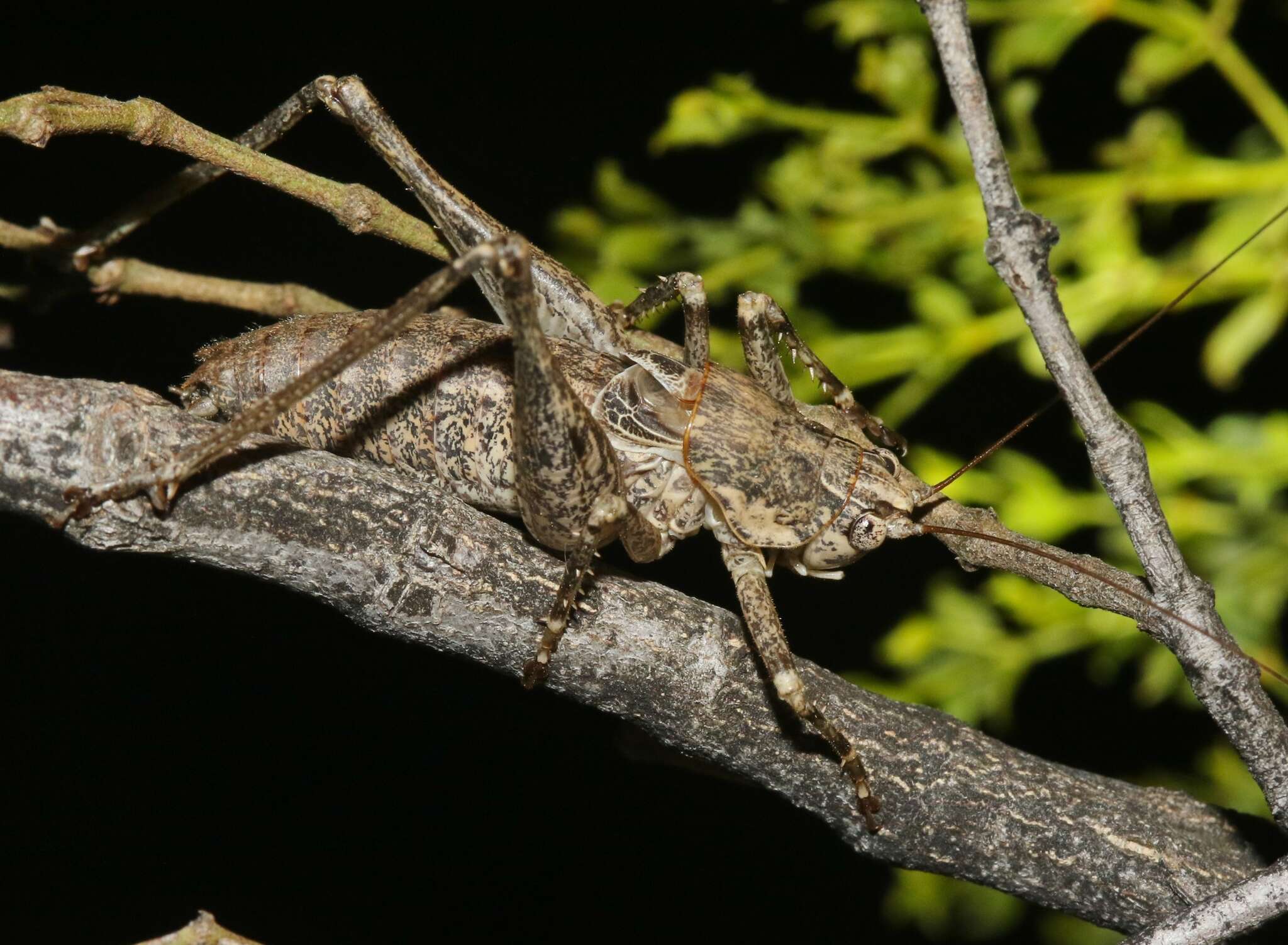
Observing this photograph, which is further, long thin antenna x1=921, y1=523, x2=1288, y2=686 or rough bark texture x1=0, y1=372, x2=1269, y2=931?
long thin antenna x1=921, y1=523, x2=1288, y2=686

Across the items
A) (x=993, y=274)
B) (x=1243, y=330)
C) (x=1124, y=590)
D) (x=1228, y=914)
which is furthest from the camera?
(x=993, y=274)

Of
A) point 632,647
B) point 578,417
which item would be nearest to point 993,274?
point 578,417

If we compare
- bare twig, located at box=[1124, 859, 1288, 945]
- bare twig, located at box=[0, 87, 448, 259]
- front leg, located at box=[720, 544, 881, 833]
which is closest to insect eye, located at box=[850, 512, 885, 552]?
front leg, located at box=[720, 544, 881, 833]

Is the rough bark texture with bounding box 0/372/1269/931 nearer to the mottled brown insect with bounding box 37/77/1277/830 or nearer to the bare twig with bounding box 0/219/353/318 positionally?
the mottled brown insect with bounding box 37/77/1277/830

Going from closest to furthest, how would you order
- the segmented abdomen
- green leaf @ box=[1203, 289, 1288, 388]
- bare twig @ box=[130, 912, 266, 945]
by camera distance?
bare twig @ box=[130, 912, 266, 945]
the segmented abdomen
green leaf @ box=[1203, 289, 1288, 388]

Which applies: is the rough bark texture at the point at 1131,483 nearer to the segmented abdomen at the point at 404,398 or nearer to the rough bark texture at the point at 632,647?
the rough bark texture at the point at 632,647

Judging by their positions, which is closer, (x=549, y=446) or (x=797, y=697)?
(x=797, y=697)

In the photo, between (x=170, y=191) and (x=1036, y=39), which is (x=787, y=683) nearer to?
(x=170, y=191)

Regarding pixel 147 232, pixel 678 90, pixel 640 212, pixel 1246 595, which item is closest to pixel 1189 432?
pixel 1246 595
